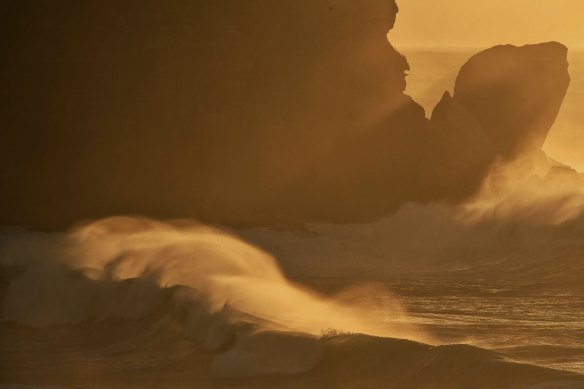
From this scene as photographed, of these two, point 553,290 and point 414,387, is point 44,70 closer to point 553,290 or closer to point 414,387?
point 553,290

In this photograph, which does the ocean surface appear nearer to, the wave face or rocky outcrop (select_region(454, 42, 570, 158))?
the wave face

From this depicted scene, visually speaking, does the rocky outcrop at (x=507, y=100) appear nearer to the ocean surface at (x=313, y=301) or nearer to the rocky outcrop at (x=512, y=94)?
the rocky outcrop at (x=512, y=94)

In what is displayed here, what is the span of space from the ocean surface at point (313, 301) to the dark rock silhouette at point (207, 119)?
1.91 meters

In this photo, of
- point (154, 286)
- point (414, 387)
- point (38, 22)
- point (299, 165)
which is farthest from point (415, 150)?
point (414, 387)

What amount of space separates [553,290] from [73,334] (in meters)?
11.4

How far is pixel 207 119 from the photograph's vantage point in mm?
44875

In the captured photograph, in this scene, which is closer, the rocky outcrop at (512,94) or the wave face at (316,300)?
the wave face at (316,300)

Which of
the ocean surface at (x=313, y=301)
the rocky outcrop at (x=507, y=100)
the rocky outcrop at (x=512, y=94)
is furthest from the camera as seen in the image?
the rocky outcrop at (x=512, y=94)

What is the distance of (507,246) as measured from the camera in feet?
130

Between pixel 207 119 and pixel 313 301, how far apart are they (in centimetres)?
1583

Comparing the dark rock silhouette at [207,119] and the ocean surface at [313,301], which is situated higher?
the dark rock silhouette at [207,119]

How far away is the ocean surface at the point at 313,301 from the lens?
70.9ft

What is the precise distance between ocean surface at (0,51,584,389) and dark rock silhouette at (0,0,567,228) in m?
1.91

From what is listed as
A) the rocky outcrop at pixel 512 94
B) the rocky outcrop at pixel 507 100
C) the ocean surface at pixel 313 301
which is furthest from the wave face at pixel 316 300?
the rocky outcrop at pixel 512 94
